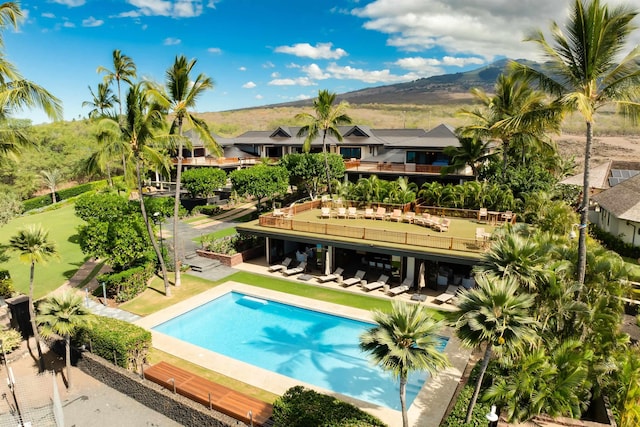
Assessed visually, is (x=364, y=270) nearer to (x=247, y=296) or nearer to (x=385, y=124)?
(x=247, y=296)

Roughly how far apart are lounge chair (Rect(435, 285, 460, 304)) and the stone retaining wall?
39.4ft

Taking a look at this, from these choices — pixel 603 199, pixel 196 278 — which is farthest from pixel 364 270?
pixel 603 199

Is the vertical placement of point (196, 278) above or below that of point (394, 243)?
below

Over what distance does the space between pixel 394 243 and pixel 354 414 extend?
11.5m

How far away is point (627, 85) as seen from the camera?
461 inches

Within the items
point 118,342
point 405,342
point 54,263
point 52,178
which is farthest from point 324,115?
point 52,178

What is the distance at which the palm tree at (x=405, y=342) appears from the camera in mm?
9023

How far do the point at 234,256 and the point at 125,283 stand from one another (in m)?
6.97

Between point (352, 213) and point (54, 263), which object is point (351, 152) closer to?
point (352, 213)

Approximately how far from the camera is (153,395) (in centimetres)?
1259

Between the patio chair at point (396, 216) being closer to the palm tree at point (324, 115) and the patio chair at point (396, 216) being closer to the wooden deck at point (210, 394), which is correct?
the palm tree at point (324, 115)

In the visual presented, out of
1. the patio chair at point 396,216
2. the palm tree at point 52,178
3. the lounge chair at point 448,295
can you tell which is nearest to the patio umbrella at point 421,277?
the lounge chair at point 448,295

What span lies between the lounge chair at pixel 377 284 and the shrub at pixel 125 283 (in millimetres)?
12139

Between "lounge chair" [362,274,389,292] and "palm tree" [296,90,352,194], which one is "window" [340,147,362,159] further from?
"lounge chair" [362,274,389,292]
